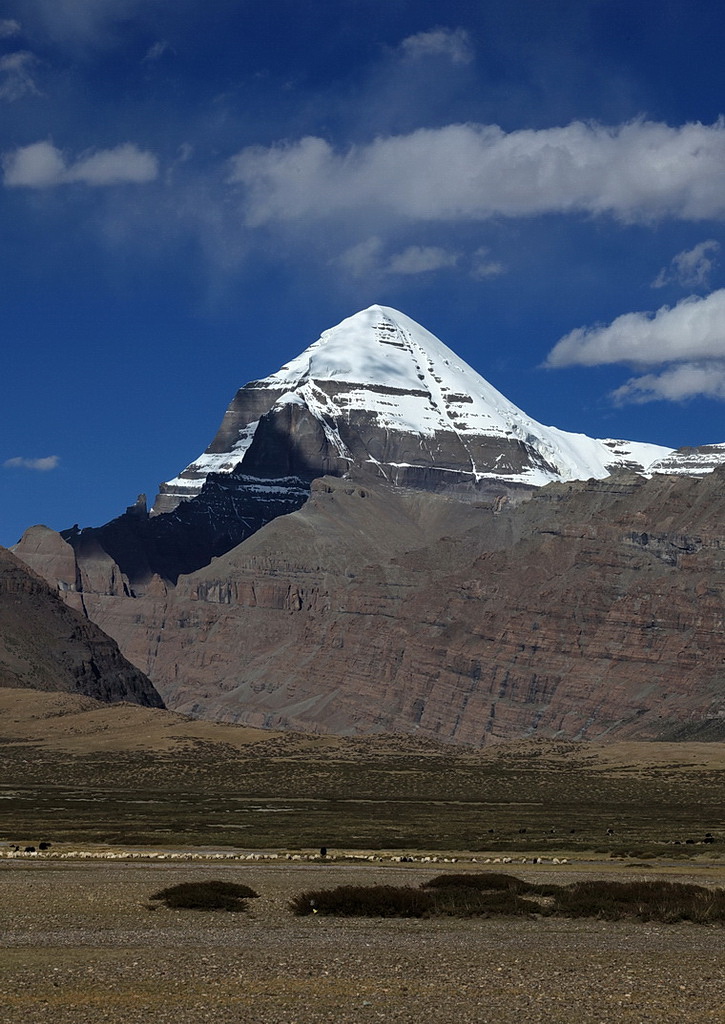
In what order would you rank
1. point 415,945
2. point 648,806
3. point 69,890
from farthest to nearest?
point 648,806 → point 69,890 → point 415,945

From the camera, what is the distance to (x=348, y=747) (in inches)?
7195

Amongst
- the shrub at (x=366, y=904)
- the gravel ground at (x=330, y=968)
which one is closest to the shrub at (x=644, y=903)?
the gravel ground at (x=330, y=968)

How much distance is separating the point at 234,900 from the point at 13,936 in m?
8.24

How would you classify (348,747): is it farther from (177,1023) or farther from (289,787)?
(177,1023)

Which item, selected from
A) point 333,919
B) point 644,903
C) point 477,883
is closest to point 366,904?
point 333,919

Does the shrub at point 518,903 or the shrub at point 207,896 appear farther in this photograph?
the shrub at point 207,896

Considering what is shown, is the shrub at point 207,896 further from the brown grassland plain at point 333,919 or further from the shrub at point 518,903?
the shrub at point 518,903

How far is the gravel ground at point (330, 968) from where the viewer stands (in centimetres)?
2505

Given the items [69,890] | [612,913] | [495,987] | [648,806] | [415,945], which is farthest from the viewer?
[648,806]

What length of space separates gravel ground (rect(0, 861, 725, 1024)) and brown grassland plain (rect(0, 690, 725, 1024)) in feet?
0.24

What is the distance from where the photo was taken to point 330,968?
29250mm

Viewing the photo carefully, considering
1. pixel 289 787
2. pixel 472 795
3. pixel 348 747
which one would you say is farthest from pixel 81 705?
pixel 472 795

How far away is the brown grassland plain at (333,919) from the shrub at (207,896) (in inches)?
25.0

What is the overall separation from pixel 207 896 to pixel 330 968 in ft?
38.6
